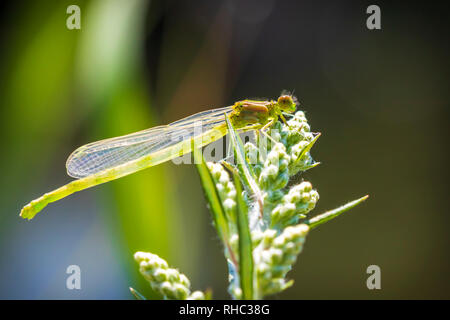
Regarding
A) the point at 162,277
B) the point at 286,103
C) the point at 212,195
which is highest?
the point at 286,103

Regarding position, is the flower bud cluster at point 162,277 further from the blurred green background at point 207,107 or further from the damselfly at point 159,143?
the blurred green background at point 207,107

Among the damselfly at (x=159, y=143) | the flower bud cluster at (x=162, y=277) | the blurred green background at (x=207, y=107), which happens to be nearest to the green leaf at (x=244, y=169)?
the flower bud cluster at (x=162, y=277)

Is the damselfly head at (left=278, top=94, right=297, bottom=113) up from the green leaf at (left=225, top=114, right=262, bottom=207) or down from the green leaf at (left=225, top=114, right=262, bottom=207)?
up

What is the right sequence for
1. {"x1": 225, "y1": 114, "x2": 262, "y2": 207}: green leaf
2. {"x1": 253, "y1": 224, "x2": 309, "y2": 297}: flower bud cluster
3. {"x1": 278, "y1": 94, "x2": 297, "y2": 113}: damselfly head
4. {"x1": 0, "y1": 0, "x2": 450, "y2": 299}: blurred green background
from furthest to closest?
1. {"x1": 0, "y1": 0, "x2": 450, "y2": 299}: blurred green background
2. {"x1": 278, "y1": 94, "x2": 297, "y2": 113}: damselfly head
3. {"x1": 225, "y1": 114, "x2": 262, "y2": 207}: green leaf
4. {"x1": 253, "y1": 224, "x2": 309, "y2": 297}: flower bud cluster

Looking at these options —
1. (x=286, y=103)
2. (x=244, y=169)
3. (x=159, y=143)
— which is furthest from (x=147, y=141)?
(x=244, y=169)

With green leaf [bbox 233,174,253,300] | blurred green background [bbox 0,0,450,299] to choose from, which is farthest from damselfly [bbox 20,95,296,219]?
green leaf [bbox 233,174,253,300]

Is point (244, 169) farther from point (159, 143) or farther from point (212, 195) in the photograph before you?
point (159, 143)

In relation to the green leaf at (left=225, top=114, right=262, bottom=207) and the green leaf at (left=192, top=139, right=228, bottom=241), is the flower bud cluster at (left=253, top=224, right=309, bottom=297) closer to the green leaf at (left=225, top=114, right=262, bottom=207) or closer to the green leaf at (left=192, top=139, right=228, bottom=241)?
the green leaf at (left=192, top=139, right=228, bottom=241)
